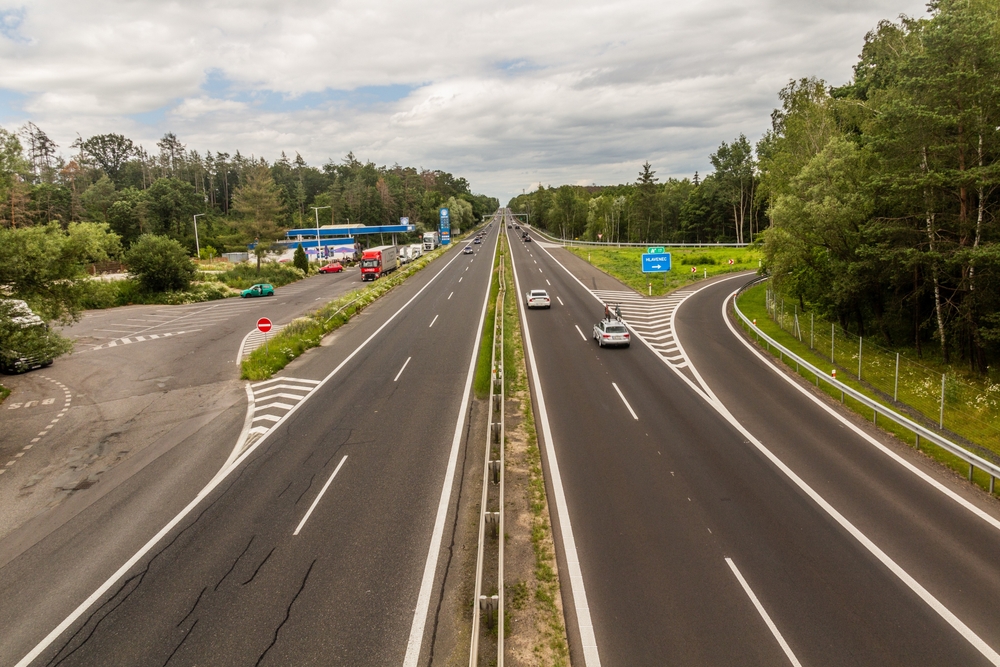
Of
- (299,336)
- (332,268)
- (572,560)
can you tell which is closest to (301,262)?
(332,268)

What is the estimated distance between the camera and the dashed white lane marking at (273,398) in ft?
61.9

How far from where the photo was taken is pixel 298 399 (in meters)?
21.6

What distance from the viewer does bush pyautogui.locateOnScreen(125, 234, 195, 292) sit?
48.1m

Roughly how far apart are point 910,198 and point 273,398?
27607 millimetres

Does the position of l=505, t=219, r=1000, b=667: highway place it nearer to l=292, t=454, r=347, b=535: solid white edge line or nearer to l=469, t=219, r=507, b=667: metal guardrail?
l=469, t=219, r=507, b=667: metal guardrail

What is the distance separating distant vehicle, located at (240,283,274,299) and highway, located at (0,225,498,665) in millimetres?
36232

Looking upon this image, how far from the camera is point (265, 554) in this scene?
1127cm

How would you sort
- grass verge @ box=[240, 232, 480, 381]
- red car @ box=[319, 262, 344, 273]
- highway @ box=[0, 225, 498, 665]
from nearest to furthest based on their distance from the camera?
1. highway @ box=[0, 225, 498, 665]
2. grass verge @ box=[240, 232, 480, 381]
3. red car @ box=[319, 262, 344, 273]

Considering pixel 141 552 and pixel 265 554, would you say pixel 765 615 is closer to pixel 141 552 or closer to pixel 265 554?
pixel 265 554

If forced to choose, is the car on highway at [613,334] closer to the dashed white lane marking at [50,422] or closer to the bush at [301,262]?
the dashed white lane marking at [50,422]

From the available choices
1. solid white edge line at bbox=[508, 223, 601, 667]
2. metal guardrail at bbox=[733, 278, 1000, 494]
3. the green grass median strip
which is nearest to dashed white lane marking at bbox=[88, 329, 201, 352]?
the green grass median strip

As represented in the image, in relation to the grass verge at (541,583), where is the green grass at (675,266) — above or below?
above

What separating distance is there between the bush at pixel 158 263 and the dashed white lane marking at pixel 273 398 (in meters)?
32.3

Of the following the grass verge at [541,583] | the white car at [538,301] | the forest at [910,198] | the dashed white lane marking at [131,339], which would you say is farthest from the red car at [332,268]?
the grass verge at [541,583]
